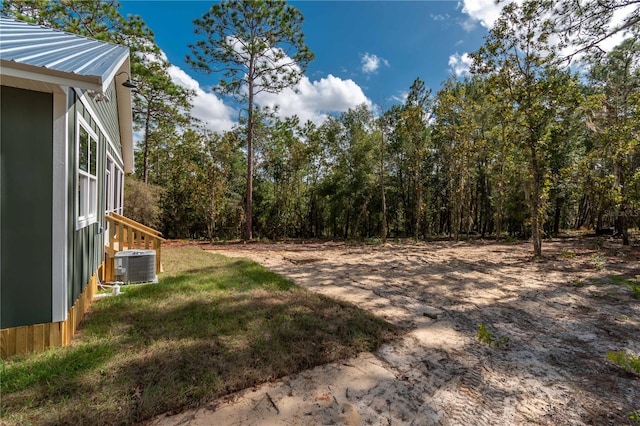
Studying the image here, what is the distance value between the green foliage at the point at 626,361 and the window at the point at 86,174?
5.52 m

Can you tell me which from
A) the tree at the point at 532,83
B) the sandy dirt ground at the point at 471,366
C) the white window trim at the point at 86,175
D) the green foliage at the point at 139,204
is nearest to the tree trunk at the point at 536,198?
Result: the tree at the point at 532,83

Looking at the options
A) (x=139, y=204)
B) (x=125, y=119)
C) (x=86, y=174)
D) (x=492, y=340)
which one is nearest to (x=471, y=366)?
(x=492, y=340)

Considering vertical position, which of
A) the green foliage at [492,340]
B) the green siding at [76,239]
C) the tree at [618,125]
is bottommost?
the green foliage at [492,340]

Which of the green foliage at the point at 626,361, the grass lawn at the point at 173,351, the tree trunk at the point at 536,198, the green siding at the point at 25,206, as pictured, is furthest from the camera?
the tree trunk at the point at 536,198

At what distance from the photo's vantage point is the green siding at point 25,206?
90.3 inches

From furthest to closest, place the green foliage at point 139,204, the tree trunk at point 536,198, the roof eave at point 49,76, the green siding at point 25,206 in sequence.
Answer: the green foliage at point 139,204, the tree trunk at point 536,198, the green siding at point 25,206, the roof eave at point 49,76

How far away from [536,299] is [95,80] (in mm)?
6414

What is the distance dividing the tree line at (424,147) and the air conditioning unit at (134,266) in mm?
8024

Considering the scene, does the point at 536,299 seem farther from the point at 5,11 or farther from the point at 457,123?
the point at 5,11

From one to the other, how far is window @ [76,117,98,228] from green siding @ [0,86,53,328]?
0.53 m

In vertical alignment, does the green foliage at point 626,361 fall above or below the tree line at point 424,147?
below

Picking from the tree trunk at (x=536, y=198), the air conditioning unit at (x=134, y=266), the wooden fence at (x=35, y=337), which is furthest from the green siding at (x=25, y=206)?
the tree trunk at (x=536, y=198)

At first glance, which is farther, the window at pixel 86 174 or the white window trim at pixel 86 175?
the window at pixel 86 174

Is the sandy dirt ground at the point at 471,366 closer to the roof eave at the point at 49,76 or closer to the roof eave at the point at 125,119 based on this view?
the roof eave at the point at 49,76
